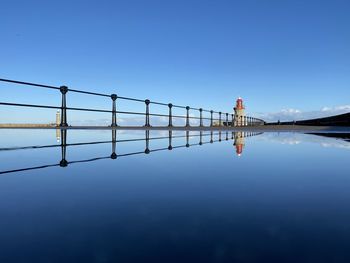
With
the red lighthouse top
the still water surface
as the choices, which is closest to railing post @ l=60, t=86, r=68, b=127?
the still water surface

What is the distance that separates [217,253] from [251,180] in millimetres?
877

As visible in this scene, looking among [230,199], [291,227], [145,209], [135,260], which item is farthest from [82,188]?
[291,227]

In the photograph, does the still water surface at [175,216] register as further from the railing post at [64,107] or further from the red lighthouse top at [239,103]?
the red lighthouse top at [239,103]

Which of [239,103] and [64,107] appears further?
[239,103]

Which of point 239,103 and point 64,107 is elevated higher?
point 239,103

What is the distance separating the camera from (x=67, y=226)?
2.79 feet

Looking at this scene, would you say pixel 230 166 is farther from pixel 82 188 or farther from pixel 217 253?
pixel 217 253

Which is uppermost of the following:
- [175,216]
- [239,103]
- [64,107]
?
[239,103]

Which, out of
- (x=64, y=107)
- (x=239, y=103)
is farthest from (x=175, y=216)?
(x=239, y=103)

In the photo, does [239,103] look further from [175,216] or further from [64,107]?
[175,216]

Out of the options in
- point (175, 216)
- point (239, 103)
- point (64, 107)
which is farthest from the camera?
point (239, 103)

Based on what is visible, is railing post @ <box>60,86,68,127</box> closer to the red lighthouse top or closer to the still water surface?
the still water surface

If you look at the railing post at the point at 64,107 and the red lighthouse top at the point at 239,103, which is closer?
the railing post at the point at 64,107

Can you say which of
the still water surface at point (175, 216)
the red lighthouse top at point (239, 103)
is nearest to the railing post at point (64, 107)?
the still water surface at point (175, 216)
